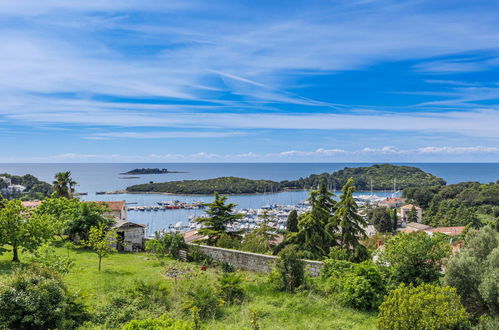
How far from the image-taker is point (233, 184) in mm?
121125

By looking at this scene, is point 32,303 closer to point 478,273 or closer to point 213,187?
point 478,273

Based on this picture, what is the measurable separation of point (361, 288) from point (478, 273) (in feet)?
8.98

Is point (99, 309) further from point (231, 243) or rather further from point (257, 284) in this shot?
point (231, 243)

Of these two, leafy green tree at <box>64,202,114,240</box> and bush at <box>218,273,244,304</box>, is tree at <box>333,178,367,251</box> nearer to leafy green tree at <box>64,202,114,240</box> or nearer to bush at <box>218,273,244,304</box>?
bush at <box>218,273,244,304</box>

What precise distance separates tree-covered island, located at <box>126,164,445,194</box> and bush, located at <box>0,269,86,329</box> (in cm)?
9085

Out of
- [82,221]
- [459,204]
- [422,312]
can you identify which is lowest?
[459,204]

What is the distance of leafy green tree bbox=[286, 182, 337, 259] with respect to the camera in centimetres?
1662

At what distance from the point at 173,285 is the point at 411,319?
6.32 m

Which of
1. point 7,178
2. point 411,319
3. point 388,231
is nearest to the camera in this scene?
point 411,319

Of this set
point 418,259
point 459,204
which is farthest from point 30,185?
point 459,204

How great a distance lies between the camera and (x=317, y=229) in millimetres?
16891

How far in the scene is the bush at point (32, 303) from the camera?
6098 mm

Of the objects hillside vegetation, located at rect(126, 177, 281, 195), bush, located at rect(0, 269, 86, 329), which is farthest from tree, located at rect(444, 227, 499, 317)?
hillside vegetation, located at rect(126, 177, 281, 195)

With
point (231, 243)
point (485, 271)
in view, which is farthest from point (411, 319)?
point (231, 243)
